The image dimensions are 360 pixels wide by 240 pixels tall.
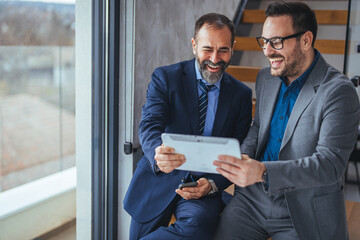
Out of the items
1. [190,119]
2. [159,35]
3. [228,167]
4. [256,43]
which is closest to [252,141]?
[190,119]

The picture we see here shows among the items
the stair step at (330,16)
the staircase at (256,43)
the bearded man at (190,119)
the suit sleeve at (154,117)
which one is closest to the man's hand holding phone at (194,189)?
the bearded man at (190,119)

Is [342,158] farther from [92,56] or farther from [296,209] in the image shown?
[92,56]

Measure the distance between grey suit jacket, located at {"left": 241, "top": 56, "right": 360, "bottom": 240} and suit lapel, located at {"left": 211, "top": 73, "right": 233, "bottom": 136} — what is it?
354 millimetres

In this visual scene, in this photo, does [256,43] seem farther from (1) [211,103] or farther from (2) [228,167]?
(2) [228,167]

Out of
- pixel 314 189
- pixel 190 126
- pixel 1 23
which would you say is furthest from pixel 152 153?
pixel 1 23

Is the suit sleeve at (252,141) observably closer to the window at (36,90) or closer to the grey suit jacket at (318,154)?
the grey suit jacket at (318,154)

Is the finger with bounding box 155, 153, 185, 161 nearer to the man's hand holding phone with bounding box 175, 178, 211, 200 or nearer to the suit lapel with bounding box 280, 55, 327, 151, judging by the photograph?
the man's hand holding phone with bounding box 175, 178, 211, 200

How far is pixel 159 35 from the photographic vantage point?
2.68 m

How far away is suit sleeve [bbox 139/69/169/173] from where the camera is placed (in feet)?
6.34

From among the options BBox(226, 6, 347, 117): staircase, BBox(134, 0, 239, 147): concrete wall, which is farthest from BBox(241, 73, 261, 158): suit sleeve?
BBox(226, 6, 347, 117): staircase

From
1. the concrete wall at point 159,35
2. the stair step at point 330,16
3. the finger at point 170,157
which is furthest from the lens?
the stair step at point 330,16

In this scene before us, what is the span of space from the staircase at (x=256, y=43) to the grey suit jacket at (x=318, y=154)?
1.95 meters

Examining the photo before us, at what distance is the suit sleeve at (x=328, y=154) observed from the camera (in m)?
1.67

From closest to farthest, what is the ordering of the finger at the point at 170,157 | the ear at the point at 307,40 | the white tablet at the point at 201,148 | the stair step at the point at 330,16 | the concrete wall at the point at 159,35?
the white tablet at the point at 201,148 < the finger at the point at 170,157 < the ear at the point at 307,40 < the concrete wall at the point at 159,35 < the stair step at the point at 330,16
